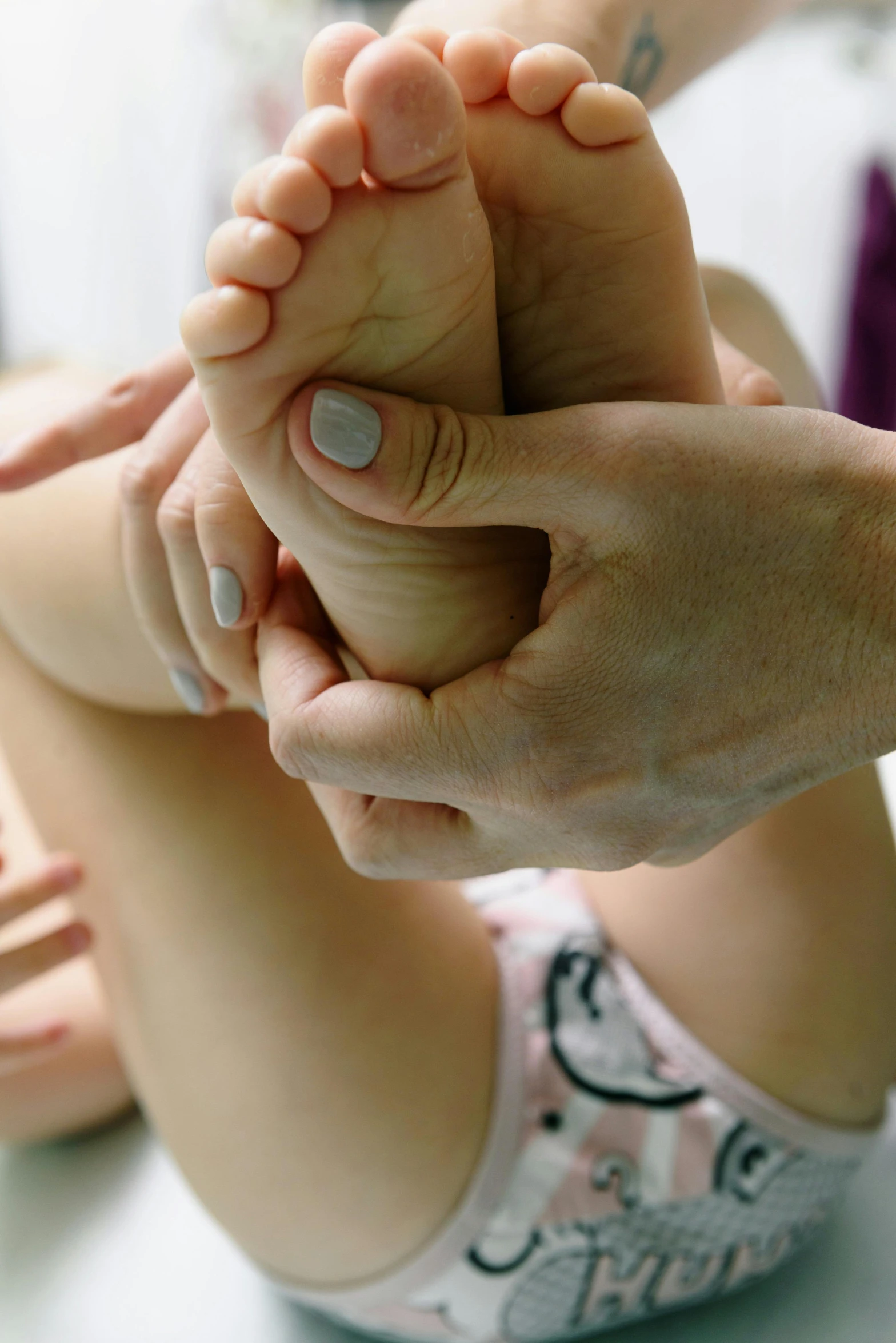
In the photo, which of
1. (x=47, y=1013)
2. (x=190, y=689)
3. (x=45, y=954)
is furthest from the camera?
(x=47, y=1013)

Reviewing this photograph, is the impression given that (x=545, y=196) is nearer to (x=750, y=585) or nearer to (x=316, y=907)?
(x=750, y=585)

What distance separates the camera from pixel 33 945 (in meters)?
0.70

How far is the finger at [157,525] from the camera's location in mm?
536

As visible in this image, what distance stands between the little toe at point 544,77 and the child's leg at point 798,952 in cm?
30

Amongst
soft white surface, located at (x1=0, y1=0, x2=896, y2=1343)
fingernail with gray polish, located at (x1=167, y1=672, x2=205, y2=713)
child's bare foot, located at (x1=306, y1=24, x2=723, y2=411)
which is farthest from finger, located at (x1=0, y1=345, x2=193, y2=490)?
soft white surface, located at (x1=0, y1=0, x2=896, y2=1343)

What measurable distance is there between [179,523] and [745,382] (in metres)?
0.26

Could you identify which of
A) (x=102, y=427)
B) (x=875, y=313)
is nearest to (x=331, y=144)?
(x=102, y=427)

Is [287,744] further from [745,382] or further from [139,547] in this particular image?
[745,382]

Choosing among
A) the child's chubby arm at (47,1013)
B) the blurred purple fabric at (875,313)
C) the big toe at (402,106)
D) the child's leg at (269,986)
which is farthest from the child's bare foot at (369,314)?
the blurred purple fabric at (875,313)

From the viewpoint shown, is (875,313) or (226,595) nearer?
(226,595)

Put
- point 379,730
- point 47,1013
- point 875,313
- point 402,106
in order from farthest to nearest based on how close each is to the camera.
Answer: point 875,313
point 47,1013
point 379,730
point 402,106

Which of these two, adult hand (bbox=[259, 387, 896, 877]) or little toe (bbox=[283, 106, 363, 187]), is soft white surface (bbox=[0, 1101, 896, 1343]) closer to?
adult hand (bbox=[259, 387, 896, 877])

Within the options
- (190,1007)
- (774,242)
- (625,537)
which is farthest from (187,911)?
(774,242)

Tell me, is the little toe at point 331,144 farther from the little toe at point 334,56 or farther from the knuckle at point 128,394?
the knuckle at point 128,394
